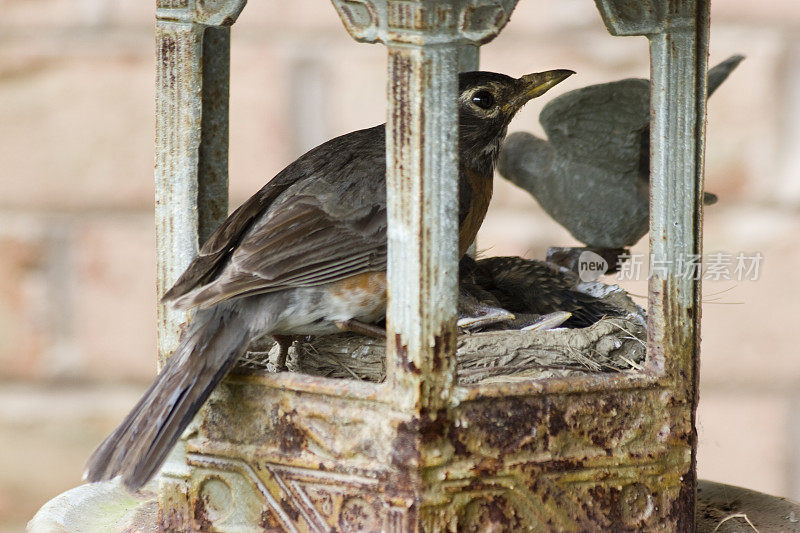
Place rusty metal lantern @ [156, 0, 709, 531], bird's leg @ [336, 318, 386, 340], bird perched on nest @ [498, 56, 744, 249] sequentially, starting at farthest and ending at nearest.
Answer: bird perched on nest @ [498, 56, 744, 249] → bird's leg @ [336, 318, 386, 340] → rusty metal lantern @ [156, 0, 709, 531]

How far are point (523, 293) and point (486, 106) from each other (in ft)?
1.78

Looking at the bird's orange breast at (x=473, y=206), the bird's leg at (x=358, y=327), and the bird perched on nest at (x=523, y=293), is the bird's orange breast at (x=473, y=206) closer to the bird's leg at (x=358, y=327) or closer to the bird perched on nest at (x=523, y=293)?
the bird perched on nest at (x=523, y=293)

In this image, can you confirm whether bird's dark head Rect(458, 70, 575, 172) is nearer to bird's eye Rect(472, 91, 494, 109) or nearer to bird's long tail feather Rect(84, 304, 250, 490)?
bird's eye Rect(472, 91, 494, 109)

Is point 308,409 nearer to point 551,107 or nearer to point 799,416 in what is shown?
point 551,107

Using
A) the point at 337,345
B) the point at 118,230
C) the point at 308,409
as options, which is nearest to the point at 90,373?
the point at 118,230

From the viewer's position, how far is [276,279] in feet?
8.02

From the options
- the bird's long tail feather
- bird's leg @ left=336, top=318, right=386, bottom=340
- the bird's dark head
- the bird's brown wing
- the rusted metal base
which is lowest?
the rusted metal base

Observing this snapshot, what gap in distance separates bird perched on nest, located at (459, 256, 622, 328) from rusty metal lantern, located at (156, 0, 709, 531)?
1.73 ft

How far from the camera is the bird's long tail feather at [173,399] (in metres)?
2.28

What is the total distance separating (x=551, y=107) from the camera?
3264mm

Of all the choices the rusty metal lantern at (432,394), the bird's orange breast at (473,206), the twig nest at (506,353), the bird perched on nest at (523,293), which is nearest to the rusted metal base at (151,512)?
the rusty metal lantern at (432,394)

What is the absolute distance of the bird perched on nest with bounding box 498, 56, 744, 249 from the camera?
316 cm

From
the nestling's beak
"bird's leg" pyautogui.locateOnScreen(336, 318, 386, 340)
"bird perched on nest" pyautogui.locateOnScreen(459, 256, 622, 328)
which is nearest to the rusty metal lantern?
"bird's leg" pyautogui.locateOnScreen(336, 318, 386, 340)

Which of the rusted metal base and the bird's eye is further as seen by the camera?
the bird's eye
